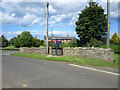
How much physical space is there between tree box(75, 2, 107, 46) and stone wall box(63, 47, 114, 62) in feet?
60.8

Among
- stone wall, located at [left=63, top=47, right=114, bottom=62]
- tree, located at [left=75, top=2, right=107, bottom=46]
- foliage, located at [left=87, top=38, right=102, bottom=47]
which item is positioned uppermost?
tree, located at [left=75, top=2, right=107, bottom=46]

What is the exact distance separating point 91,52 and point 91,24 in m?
22.5

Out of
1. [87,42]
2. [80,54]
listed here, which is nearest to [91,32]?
[87,42]

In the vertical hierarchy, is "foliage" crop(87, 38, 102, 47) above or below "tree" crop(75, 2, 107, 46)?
below

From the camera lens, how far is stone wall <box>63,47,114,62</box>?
1121 centimetres

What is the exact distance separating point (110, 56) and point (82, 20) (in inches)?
1021

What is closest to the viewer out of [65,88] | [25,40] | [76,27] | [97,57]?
[65,88]

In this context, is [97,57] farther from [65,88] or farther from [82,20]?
[82,20]

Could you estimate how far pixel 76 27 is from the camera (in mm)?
37031

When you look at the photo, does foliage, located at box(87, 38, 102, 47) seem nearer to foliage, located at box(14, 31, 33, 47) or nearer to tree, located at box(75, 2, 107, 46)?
tree, located at box(75, 2, 107, 46)

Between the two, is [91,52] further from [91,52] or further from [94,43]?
[94,43]

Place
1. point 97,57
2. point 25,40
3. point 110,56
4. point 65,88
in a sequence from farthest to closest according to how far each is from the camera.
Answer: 1. point 25,40
2. point 97,57
3. point 110,56
4. point 65,88

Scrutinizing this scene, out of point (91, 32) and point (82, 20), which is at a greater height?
point (82, 20)

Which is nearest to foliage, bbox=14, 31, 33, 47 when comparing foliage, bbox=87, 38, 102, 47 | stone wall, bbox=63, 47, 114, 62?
foliage, bbox=87, 38, 102, 47
